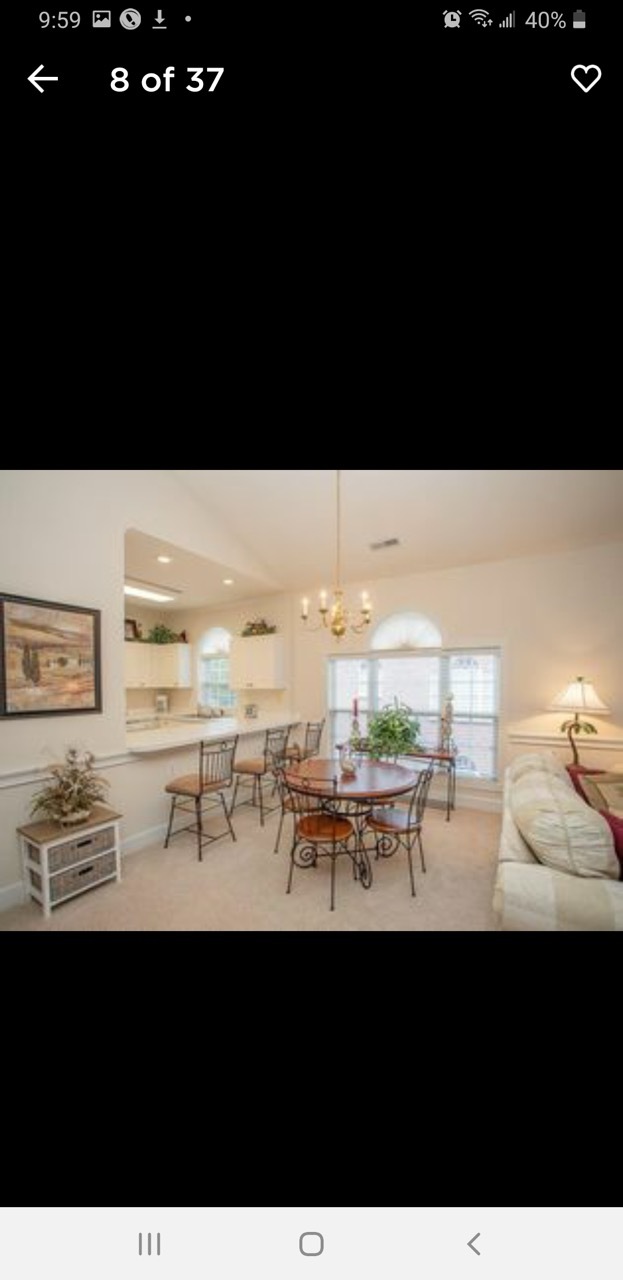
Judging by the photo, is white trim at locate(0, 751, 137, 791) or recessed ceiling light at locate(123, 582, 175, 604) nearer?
white trim at locate(0, 751, 137, 791)

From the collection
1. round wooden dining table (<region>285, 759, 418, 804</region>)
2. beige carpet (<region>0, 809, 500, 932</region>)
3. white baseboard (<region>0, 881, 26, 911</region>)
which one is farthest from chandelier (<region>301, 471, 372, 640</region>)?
white baseboard (<region>0, 881, 26, 911</region>)

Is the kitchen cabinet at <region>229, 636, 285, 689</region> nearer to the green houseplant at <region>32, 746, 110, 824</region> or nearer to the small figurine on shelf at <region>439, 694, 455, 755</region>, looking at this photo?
the small figurine on shelf at <region>439, 694, 455, 755</region>

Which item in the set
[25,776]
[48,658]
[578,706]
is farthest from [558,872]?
[48,658]

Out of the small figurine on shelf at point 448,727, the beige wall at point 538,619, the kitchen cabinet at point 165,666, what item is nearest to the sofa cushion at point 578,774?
the beige wall at point 538,619

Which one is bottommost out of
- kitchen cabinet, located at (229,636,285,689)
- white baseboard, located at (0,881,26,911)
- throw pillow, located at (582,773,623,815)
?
white baseboard, located at (0,881,26,911)

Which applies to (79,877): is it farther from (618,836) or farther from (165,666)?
(165,666)

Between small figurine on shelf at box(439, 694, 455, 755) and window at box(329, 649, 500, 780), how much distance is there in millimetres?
55

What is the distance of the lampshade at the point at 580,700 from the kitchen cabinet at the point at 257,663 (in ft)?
10.4

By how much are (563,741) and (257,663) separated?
11.8 feet

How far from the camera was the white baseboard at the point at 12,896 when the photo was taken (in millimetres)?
2250

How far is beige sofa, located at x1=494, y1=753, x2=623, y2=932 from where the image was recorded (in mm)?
1372

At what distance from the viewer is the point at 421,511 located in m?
3.62

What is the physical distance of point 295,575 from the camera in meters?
4.86
